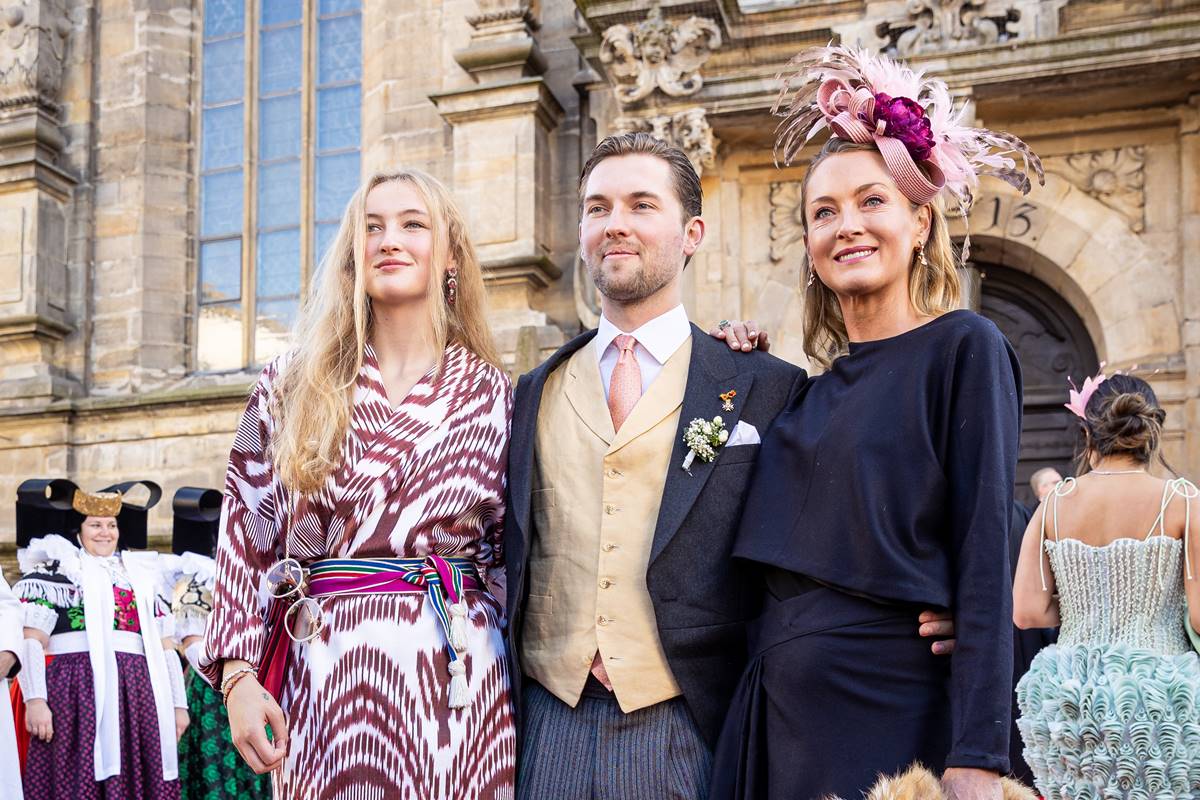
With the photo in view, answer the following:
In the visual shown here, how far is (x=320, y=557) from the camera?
292cm

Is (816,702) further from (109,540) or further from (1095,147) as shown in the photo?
(1095,147)

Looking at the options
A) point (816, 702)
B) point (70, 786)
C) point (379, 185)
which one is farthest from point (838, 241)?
point (70, 786)

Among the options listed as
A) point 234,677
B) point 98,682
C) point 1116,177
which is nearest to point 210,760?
point 98,682

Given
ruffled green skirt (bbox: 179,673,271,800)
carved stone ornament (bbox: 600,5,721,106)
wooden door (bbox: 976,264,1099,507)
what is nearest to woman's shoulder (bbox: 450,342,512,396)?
ruffled green skirt (bbox: 179,673,271,800)

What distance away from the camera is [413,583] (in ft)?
9.30

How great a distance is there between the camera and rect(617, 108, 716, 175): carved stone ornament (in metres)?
8.12

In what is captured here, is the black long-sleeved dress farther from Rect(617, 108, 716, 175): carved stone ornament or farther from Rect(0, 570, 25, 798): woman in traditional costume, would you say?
Rect(617, 108, 716, 175): carved stone ornament

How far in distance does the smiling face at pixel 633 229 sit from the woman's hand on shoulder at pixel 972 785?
1272mm

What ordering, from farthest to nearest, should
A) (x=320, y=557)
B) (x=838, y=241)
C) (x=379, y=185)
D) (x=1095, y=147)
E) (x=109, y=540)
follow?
(x=1095, y=147) → (x=109, y=540) → (x=379, y=185) → (x=320, y=557) → (x=838, y=241)

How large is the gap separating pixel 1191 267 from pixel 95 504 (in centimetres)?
656

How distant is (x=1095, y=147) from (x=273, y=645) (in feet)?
22.5

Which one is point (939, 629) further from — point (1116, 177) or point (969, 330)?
point (1116, 177)

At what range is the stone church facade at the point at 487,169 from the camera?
25.8 ft

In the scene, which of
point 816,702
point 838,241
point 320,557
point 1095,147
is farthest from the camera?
point 1095,147
